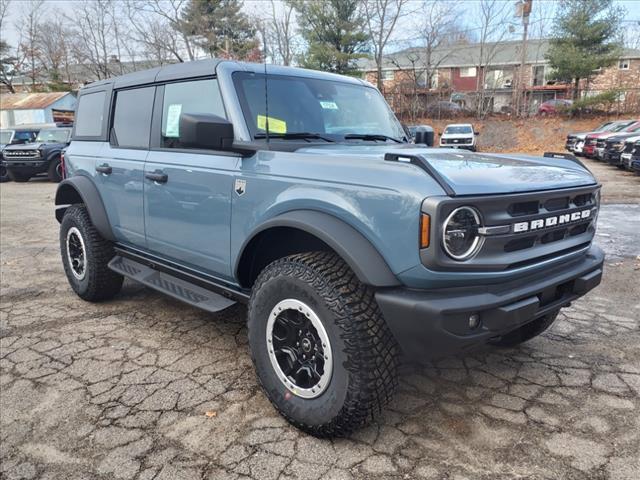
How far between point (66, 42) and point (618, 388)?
45221mm

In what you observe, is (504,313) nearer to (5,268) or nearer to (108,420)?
(108,420)

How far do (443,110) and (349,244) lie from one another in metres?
30.6

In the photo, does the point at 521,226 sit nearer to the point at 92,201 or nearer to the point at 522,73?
the point at 92,201

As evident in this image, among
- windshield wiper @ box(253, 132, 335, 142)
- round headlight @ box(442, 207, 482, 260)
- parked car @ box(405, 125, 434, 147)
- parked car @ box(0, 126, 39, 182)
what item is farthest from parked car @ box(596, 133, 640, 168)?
parked car @ box(0, 126, 39, 182)

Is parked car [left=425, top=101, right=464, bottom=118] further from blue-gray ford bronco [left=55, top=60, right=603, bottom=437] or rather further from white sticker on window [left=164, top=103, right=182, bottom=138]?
white sticker on window [left=164, top=103, right=182, bottom=138]

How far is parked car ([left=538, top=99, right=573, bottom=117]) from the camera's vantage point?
2836cm

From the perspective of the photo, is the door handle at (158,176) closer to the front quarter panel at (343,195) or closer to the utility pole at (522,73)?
the front quarter panel at (343,195)

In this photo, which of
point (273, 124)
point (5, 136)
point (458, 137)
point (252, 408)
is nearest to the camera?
point (252, 408)

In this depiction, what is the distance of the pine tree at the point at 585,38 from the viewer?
90.5 feet

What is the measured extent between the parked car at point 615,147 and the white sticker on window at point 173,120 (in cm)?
1568

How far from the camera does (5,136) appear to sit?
727 inches

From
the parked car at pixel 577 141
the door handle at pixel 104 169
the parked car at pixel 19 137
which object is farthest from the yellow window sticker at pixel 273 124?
the parked car at pixel 577 141

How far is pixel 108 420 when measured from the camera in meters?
2.69

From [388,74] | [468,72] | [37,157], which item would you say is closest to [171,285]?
[37,157]
